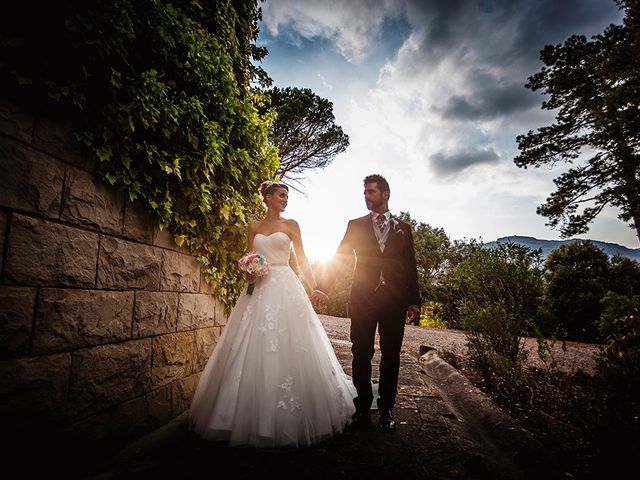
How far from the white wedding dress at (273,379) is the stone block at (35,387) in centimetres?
109

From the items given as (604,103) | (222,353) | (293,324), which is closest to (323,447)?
(293,324)

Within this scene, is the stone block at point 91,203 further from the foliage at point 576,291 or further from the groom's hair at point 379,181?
the foliage at point 576,291

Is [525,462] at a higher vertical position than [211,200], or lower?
lower

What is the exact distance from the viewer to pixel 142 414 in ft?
8.35

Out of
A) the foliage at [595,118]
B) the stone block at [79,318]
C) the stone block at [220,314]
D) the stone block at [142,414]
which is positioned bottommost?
the stone block at [142,414]

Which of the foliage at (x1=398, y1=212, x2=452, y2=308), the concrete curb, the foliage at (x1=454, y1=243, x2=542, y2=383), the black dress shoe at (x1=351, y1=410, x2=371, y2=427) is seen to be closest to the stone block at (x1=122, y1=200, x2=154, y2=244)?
the black dress shoe at (x1=351, y1=410, x2=371, y2=427)

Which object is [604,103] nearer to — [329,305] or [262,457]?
[262,457]

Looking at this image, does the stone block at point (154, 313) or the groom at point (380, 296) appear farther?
the groom at point (380, 296)

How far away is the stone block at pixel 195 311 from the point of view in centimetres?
313

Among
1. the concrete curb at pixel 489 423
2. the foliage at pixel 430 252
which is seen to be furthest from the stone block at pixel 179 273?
the foliage at pixel 430 252

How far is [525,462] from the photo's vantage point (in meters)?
2.33

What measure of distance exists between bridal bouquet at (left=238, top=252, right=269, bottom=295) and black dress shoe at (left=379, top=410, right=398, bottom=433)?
6.24ft

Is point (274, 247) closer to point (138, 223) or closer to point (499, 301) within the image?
point (138, 223)

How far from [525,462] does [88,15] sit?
4.54m
